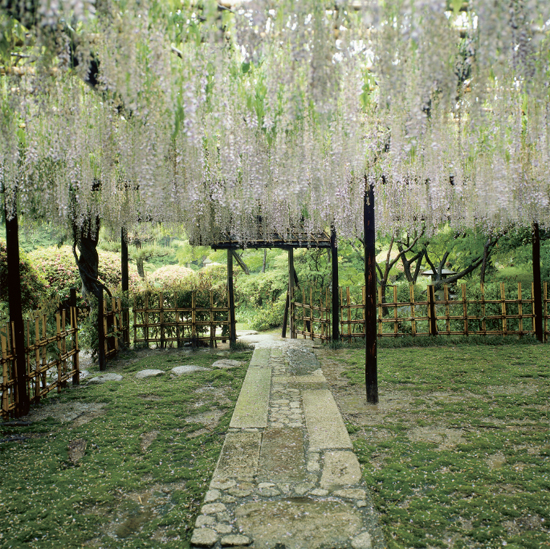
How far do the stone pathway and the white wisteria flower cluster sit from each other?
6.62ft

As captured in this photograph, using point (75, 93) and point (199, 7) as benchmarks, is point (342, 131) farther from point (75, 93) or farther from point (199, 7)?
point (75, 93)

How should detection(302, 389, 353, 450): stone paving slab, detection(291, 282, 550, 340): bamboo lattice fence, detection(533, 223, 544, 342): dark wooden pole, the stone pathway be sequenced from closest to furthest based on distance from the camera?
1. the stone pathway
2. detection(302, 389, 353, 450): stone paving slab
3. detection(533, 223, 544, 342): dark wooden pole
4. detection(291, 282, 550, 340): bamboo lattice fence

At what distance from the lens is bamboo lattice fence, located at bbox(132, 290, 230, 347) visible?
779 cm

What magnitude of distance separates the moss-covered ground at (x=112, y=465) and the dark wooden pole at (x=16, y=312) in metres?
0.31

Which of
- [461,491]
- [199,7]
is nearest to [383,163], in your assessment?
[199,7]

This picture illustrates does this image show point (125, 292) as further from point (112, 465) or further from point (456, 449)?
point (456, 449)

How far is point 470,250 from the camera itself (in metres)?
10.0

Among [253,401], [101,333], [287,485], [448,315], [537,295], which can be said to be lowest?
[253,401]

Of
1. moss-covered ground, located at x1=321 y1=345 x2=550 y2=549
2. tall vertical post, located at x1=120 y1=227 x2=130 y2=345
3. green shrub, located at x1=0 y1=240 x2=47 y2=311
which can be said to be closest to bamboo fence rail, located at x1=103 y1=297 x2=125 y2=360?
tall vertical post, located at x1=120 y1=227 x2=130 y2=345

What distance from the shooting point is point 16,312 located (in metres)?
3.97

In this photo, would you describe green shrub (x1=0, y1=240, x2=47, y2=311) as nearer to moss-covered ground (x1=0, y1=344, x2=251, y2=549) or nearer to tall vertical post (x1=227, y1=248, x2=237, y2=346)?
moss-covered ground (x1=0, y1=344, x2=251, y2=549)

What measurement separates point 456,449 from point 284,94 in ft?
9.23

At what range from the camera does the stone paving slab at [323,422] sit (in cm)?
329

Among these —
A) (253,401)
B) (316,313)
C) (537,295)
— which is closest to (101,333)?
(253,401)
